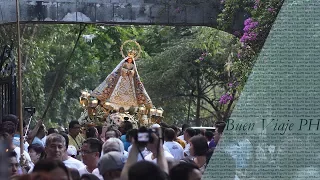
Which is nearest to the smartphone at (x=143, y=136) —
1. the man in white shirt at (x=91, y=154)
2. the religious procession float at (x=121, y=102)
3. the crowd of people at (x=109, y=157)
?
the crowd of people at (x=109, y=157)

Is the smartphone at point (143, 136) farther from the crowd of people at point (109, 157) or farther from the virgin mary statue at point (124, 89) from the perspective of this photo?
the virgin mary statue at point (124, 89)

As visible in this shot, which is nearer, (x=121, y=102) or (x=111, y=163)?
(x=111, y=163)

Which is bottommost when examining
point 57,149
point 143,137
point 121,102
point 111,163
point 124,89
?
point 121,102

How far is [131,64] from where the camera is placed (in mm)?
23422

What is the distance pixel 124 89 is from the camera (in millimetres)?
23172

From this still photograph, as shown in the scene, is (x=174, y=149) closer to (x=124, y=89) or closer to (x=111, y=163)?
(x=111, y=163)

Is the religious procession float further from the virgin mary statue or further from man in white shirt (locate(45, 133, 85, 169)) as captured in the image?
man in white shirt (locate(45, 133, 85, 169))

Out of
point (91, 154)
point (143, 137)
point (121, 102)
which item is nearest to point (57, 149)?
point (91, 154)

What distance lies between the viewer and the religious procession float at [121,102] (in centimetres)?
2194

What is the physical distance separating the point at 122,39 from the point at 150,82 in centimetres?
385

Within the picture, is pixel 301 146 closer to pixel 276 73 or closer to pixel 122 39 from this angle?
pixel 276 73
